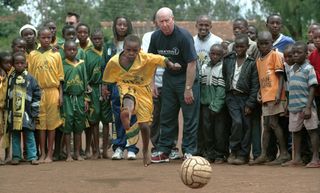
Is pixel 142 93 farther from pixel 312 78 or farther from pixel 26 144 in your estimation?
pixel 312 78

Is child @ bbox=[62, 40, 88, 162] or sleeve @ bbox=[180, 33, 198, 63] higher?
sleeve @ bbox=[180, 33, 198, 63]

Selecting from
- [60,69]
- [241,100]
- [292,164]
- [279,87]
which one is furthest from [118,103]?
[292,164]

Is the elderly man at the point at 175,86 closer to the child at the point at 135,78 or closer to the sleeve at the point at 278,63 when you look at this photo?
the child at the point at 135,78

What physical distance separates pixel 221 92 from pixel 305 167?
169 cm

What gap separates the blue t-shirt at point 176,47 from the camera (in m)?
10.6

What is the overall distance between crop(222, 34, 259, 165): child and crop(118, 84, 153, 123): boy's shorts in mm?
1152

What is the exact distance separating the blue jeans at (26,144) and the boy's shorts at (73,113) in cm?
58

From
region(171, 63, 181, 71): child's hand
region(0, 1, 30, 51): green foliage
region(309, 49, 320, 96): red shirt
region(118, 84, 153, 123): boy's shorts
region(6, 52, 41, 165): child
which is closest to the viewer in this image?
region(309, 49, 320, 96): red shirt

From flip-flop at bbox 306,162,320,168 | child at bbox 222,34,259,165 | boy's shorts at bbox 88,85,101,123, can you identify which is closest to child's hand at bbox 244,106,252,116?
child at bbox 222,34,259,165

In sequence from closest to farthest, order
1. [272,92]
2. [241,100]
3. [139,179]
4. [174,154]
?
[139,179], [272,92], [241,100], [174,154]

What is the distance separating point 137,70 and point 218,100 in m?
1.24

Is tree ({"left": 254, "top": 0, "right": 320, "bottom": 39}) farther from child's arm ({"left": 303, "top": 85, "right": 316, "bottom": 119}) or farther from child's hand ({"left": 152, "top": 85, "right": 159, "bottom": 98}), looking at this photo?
child's arm ({"left": 303, "top": 85, "right": 316, "bottom": 119})

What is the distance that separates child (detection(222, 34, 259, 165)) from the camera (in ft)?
34.7

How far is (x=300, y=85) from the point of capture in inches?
395
